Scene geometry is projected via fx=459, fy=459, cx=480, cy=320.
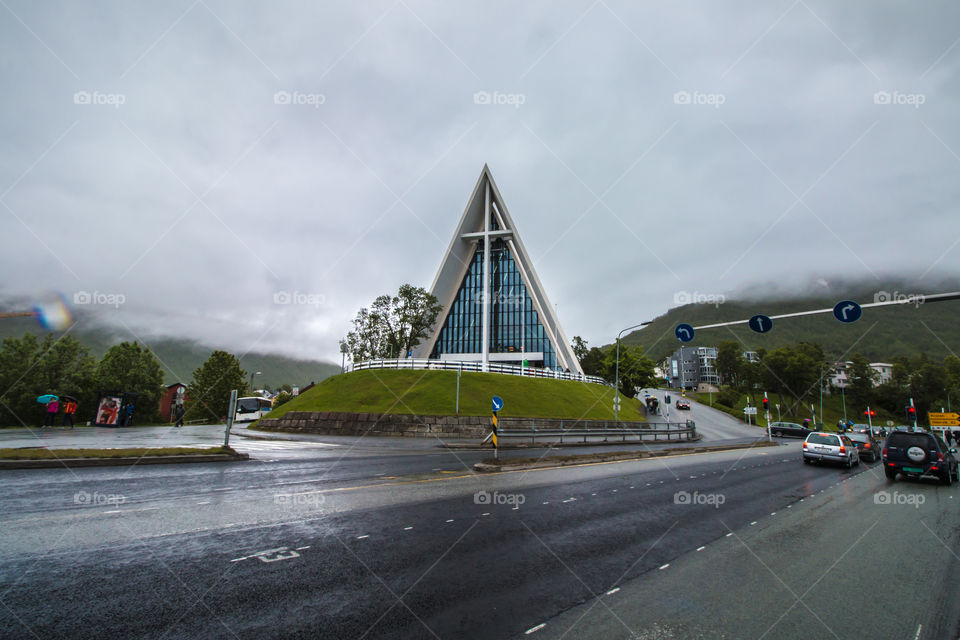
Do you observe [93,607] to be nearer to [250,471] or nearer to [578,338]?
[250,471]

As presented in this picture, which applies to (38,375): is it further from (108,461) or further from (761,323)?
(761,323)

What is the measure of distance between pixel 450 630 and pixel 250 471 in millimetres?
10750

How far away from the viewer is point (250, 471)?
41.7ft

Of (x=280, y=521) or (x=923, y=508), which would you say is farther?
(x=923, y=508)

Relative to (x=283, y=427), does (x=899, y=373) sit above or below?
above

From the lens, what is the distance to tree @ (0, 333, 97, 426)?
2167 inches

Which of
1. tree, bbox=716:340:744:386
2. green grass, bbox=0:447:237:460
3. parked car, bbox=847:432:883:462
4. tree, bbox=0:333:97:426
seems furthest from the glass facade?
tree, bbox=716:340:744:386

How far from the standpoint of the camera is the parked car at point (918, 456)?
1612 centimetres

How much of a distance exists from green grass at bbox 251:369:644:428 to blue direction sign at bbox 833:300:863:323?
78.0 ft

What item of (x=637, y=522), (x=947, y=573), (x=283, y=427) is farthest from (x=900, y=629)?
(x=283, y=427)

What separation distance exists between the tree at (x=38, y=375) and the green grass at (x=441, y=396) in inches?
1466

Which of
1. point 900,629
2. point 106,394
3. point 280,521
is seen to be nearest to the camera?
point 900,629

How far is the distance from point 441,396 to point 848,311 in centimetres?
2995

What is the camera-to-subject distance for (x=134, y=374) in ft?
212
